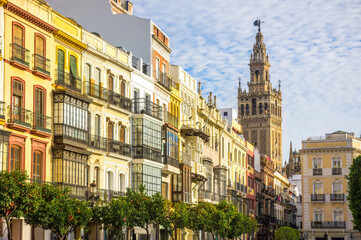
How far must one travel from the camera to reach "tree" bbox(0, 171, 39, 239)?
29906mm

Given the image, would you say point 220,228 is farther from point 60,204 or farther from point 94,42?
point 60,204

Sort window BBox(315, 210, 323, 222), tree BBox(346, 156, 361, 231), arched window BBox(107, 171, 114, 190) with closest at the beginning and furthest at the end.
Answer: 1. arched window BBox(107, 171, 114, 190)
2. tree BBox(346, 156, 361, 231)
3. window BBox(315, 210, 323, 222)

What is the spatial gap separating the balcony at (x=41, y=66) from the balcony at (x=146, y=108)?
469 inches

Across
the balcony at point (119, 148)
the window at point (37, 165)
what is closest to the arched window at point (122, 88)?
the balcony at point (119, 148)

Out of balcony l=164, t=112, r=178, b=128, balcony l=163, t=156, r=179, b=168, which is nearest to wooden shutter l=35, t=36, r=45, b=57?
balcony l=163, t=156, r=179, b=168

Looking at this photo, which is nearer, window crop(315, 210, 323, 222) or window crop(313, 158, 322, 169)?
window crop(315, 210, 323, 222)

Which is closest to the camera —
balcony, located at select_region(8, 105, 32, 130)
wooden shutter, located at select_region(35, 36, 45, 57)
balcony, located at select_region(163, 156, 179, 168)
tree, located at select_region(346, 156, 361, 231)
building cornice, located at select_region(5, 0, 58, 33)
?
balcony, located at select_region(8, 105, 32, 130)

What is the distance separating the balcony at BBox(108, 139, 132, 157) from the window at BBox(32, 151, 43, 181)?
28.2 feet

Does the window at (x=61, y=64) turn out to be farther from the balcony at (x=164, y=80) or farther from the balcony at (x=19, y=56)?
the balcony at (x=164, y=80)

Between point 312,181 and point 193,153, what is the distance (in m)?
28.0

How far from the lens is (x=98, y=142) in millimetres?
45781

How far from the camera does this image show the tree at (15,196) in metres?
29.9

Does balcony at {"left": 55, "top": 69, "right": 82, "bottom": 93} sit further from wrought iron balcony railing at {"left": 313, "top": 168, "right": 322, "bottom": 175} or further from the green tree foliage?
the green tree foliage

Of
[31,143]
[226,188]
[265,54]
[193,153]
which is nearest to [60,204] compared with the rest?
[31,143]
